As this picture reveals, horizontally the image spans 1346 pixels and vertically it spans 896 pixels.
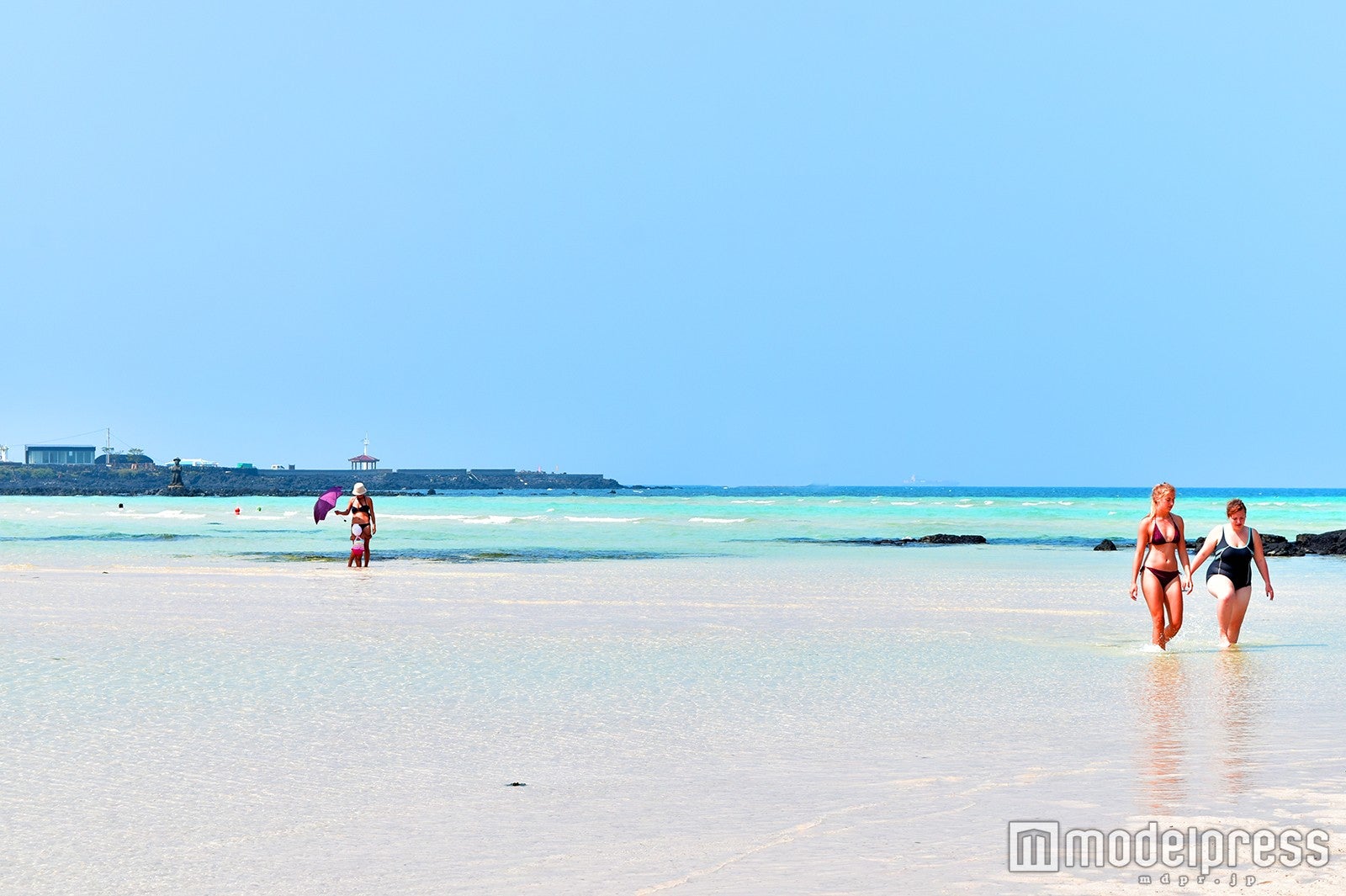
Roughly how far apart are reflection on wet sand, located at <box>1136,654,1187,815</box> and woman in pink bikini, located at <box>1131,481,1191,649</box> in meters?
1.03

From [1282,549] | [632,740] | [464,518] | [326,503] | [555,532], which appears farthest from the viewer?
[464,518]

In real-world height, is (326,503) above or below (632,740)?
above

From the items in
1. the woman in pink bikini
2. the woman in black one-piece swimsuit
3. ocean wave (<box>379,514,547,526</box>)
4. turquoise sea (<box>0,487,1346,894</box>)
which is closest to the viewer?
turquoise sea (<box>0,487,1346,894</box>)

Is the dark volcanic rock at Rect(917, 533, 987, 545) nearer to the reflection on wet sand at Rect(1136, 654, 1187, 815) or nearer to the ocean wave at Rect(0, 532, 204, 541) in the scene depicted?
the ocean wave at Rect(0, 532, 204, 541)

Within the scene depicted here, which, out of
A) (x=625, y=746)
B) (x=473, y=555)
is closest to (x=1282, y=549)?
(x=473, y=555)

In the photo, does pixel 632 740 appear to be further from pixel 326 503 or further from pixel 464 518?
pixel 464 518

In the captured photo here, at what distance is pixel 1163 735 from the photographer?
837cm

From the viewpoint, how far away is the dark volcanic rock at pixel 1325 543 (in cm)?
3441

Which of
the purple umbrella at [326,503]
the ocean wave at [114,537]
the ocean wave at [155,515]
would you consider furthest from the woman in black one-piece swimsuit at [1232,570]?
the ocean wave at [155,515]

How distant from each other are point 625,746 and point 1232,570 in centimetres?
823

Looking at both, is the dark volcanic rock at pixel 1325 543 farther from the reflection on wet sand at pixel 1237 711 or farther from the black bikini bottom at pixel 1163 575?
the reflection on wet sand at pixel 1237 711

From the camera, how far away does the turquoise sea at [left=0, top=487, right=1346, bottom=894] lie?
5543 mm

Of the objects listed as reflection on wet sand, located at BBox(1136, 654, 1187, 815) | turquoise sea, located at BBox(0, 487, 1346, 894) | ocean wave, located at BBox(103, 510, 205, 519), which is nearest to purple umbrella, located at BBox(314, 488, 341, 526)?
turquoise sea, located at BBox(0, 487, 1346, 894)

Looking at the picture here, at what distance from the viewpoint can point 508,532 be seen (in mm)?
48688
